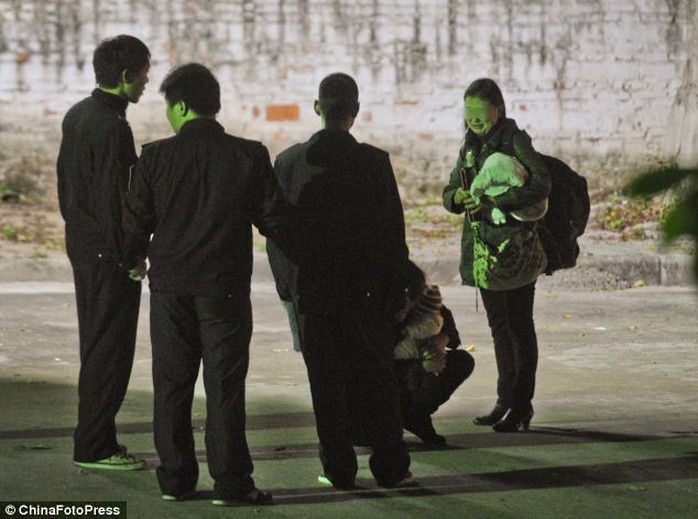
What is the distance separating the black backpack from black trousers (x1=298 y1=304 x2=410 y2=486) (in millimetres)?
1501

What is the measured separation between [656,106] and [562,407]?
1091cm

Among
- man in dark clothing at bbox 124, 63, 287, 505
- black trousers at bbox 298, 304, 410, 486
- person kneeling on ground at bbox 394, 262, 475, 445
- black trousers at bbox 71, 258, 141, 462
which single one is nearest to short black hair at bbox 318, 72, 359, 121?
man in dark clothing at bbox 124, 63, 287, 505

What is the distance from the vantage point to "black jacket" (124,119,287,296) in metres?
5.18

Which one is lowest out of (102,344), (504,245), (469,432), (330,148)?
(469,432)

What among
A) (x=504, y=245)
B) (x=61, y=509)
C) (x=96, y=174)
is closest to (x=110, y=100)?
(x=96, y=174)

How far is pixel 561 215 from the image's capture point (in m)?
6.89

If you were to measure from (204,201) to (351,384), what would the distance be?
963mm

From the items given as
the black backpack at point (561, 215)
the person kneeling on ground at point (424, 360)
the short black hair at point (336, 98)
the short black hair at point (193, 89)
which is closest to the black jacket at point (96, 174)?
the short black hair at point (193, 89)

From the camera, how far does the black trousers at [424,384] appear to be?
6.27 metres

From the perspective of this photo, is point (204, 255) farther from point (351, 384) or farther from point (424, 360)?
point (424, 360)

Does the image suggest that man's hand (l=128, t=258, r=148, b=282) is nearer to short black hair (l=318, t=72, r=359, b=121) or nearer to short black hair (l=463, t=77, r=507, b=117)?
short black hair (l=318, t=72, r=359, b=121)

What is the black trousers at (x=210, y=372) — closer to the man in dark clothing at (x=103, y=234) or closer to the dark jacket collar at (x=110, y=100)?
the man in dark clothing at (x=103, y=234)

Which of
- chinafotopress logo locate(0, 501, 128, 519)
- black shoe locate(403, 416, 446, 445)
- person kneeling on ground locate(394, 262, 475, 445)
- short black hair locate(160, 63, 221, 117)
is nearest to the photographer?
chinafotopress logo locate(0, 501, 128, 519)

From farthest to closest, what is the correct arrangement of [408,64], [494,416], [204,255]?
[408,64]
[494,416]
[204,255]
